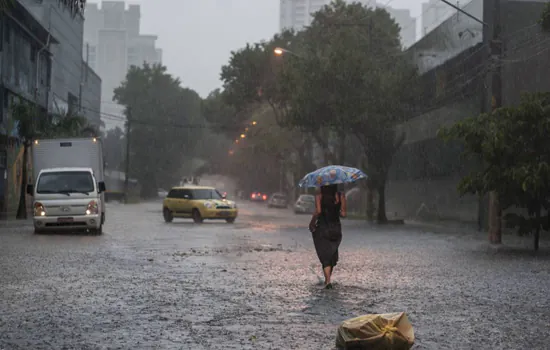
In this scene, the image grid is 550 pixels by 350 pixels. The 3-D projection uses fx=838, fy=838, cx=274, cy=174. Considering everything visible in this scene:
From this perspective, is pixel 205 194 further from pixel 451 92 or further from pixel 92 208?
pixel 451 92

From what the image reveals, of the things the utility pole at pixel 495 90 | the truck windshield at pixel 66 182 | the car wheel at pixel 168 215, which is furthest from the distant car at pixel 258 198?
the utility pole at pixel 495 90

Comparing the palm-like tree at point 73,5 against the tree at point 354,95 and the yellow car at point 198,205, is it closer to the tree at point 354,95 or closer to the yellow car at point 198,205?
the yellow car at point 198,205

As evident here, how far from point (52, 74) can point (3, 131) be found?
16369mm

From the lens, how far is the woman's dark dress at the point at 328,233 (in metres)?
12.9

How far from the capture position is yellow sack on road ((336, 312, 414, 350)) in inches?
289

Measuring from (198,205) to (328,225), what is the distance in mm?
24194

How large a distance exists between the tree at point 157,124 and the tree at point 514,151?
84.0m

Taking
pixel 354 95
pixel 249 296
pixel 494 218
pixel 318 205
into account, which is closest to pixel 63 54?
pixel 354 95

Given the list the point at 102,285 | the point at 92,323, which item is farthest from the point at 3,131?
the point at 92,323

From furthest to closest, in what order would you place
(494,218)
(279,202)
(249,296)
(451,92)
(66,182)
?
1. (279,202)
2. (451,92)
3. (66,182)
4. (494,218)
5. (249,296)

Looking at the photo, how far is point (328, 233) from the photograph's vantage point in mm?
12992

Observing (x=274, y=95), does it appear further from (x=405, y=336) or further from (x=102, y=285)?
(x=405, y=336)

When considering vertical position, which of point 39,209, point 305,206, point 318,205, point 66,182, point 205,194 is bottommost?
point 305,206

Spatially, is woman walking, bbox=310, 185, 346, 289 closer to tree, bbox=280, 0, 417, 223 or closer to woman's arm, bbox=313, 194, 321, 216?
woman's arm, bbox=313, 194, 321, 216
